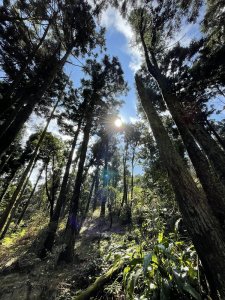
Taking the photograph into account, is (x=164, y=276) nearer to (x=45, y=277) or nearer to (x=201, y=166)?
(x=201, y=166)

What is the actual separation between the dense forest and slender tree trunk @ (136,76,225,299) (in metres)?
0.02

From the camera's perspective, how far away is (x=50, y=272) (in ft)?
27.4

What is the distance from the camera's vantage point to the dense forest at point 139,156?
11.1 feet

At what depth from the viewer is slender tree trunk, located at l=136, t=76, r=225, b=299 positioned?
9.58 ft

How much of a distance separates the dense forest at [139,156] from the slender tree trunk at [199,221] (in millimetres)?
15

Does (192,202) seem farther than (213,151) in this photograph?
No

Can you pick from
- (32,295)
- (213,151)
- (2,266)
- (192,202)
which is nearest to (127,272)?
(192,202)

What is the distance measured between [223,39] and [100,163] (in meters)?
19.7

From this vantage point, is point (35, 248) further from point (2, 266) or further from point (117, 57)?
point (117, 57)

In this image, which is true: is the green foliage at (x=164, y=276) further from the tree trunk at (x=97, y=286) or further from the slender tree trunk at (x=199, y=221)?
the tree trunk at (x=97, y=286)

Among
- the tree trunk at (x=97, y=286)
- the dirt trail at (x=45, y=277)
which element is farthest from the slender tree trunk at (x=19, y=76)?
the tree trunk at (x=97, y=286)

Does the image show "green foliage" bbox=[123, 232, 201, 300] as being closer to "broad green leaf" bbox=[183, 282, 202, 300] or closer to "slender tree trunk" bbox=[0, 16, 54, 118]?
"broad green leaf" bbox=[183, 282, 202, 300]

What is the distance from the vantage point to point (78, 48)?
12.1m

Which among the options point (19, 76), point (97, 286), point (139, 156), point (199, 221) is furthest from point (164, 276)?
point (139, 156)
